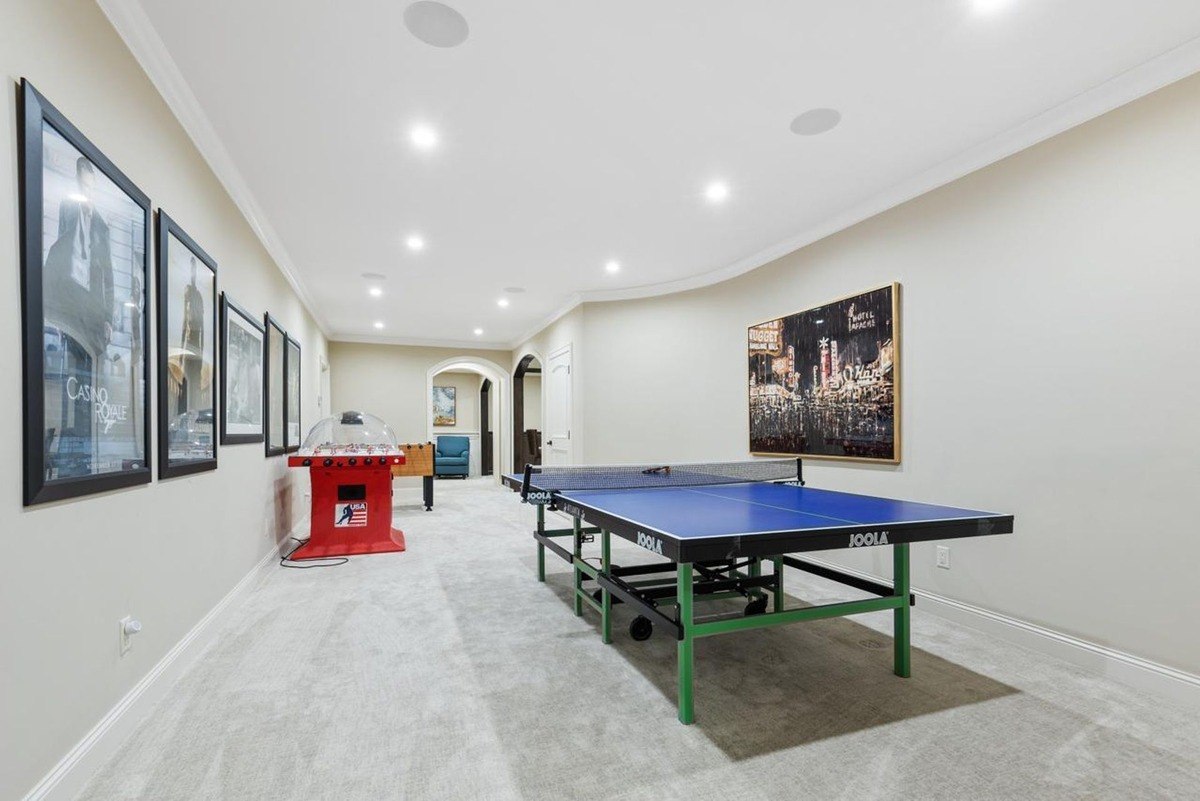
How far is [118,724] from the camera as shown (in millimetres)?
1832

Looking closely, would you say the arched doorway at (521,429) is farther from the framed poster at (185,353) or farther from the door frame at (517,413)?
the framed poster at (185,353)

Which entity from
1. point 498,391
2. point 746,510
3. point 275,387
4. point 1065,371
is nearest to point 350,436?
point 275,387

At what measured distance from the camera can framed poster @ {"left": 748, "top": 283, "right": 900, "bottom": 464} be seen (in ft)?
11.3

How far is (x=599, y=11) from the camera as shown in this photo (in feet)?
6.61

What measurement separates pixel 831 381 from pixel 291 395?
16.1 feet

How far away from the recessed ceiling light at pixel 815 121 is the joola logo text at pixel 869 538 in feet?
6.56

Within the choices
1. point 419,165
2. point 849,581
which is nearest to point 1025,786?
point 849,581

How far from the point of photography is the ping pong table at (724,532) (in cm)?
175

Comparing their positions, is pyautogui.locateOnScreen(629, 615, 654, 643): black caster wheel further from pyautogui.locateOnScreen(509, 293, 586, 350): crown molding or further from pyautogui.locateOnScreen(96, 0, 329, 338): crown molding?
pyautogui.locateOnScreen(509, 293, 586, 350): crown molding

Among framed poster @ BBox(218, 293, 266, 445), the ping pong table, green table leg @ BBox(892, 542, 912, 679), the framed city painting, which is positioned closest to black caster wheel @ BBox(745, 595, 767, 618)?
the ping pong table

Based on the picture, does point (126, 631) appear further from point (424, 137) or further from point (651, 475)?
point (651, 475)

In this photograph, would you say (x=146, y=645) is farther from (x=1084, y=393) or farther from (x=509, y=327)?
(x=509, y=327)

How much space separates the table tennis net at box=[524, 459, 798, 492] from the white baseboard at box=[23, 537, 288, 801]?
64.3 inches

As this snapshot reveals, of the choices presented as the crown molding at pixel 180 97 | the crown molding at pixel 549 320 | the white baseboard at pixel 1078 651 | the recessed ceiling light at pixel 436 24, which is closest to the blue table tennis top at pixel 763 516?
the white baseboard at pixel 1078 651
